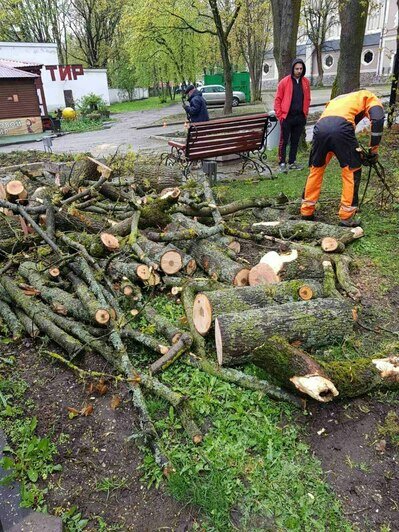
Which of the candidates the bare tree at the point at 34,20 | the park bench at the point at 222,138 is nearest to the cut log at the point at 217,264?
the park bench at the point at 222,138

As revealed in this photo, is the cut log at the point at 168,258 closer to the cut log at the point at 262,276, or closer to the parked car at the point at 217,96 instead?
the cut log at the point at 262,276

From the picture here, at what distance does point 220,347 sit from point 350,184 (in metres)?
3.23

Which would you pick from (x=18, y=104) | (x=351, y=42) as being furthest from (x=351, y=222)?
(x=18, y=104)

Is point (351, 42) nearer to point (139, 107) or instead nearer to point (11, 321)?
point (11, 321)

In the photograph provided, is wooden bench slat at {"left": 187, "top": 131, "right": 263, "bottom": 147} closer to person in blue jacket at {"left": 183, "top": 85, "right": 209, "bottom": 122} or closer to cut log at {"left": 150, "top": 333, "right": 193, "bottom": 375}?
person in blue jacket at {"left": 183, "top": 85, "right": 209, "bottom": 122}

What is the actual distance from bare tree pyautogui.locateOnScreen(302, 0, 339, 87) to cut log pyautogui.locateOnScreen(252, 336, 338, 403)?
43.9 metres

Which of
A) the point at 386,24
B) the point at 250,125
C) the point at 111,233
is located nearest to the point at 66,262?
the point at 111,233

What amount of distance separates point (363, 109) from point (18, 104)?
20100 mm

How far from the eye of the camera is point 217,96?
31.6 meters

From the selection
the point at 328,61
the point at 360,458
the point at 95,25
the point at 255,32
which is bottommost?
the point at 360,458

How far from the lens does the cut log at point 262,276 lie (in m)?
4.00

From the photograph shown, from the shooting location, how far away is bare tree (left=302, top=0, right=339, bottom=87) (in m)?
40.2

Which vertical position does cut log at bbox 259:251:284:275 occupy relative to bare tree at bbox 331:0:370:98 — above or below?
below

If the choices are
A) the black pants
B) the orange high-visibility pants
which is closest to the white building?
the black pants
